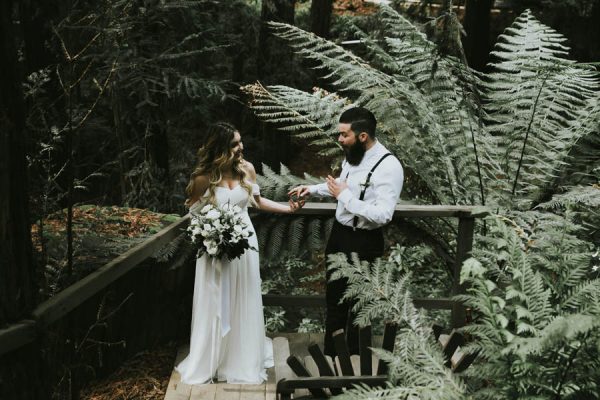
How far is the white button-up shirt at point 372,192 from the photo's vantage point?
163 inches

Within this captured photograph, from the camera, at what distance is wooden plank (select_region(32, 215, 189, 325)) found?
2831 mm

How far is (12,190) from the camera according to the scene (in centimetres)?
243

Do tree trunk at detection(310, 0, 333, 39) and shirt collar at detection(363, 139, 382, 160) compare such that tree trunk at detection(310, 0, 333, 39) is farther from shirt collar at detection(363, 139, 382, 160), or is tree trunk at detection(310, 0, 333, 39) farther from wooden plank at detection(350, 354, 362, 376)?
wooden plank at detection(350, 354, 362, 376)

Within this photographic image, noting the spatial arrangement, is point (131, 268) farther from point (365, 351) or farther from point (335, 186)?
point (365, 351)

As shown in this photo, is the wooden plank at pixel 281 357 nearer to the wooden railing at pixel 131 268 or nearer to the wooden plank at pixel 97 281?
the wooden railing at pixel 131 268

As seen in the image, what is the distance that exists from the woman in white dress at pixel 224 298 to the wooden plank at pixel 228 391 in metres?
0.06

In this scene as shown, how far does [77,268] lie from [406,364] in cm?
226

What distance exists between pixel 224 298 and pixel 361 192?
1.18 meters

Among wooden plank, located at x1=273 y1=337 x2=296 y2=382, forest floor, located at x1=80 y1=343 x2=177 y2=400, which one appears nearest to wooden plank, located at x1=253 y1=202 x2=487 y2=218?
wooden plank, located at x1=273 y1=337 x2=296 y2=382

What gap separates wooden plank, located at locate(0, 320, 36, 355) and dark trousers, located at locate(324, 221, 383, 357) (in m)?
2.18

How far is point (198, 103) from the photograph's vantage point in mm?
10336

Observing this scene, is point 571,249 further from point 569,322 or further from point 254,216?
point 254,216

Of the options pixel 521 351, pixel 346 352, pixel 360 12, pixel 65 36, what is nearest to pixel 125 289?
pixel 65 36

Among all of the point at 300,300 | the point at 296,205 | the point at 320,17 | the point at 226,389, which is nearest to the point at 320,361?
the point at 226,389
